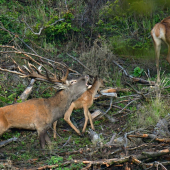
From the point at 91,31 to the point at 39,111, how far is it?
593cm

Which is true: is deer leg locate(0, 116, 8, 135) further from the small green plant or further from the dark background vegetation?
the small green plant

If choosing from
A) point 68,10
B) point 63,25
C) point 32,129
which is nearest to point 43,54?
point 63,25

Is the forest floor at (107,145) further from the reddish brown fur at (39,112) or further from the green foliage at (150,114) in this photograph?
the reddish brown fur at (39,112)

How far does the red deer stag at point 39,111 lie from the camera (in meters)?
5.91

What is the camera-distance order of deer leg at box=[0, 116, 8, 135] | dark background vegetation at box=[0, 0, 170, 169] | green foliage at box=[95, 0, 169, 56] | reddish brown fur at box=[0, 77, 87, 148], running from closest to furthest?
deer leg at box=[0, 116, 8, 135]
reddish brown fur at box=[0, 77, 87, 148]
dark background vegetation at box=[0, 0, 170, 169]
green foliage at box=[95, 0, 169, 56]

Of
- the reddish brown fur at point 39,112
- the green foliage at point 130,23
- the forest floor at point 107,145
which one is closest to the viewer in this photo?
the forest floor at point 107,145

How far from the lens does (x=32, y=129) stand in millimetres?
6164

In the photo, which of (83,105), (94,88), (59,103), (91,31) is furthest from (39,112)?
(91,31)

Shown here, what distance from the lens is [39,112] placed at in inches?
244

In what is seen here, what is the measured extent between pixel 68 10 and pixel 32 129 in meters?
6.63

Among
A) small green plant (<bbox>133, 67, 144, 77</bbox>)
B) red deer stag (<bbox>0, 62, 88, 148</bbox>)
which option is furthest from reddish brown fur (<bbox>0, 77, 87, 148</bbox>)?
small green plant (<bbox>133, 67, 144, 77</bbox>)

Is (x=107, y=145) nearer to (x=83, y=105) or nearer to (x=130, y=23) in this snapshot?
(x=83, y=105)

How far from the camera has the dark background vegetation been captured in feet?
32.9

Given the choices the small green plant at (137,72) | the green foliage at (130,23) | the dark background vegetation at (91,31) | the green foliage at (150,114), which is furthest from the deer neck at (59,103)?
the green foliage at (130,23)
